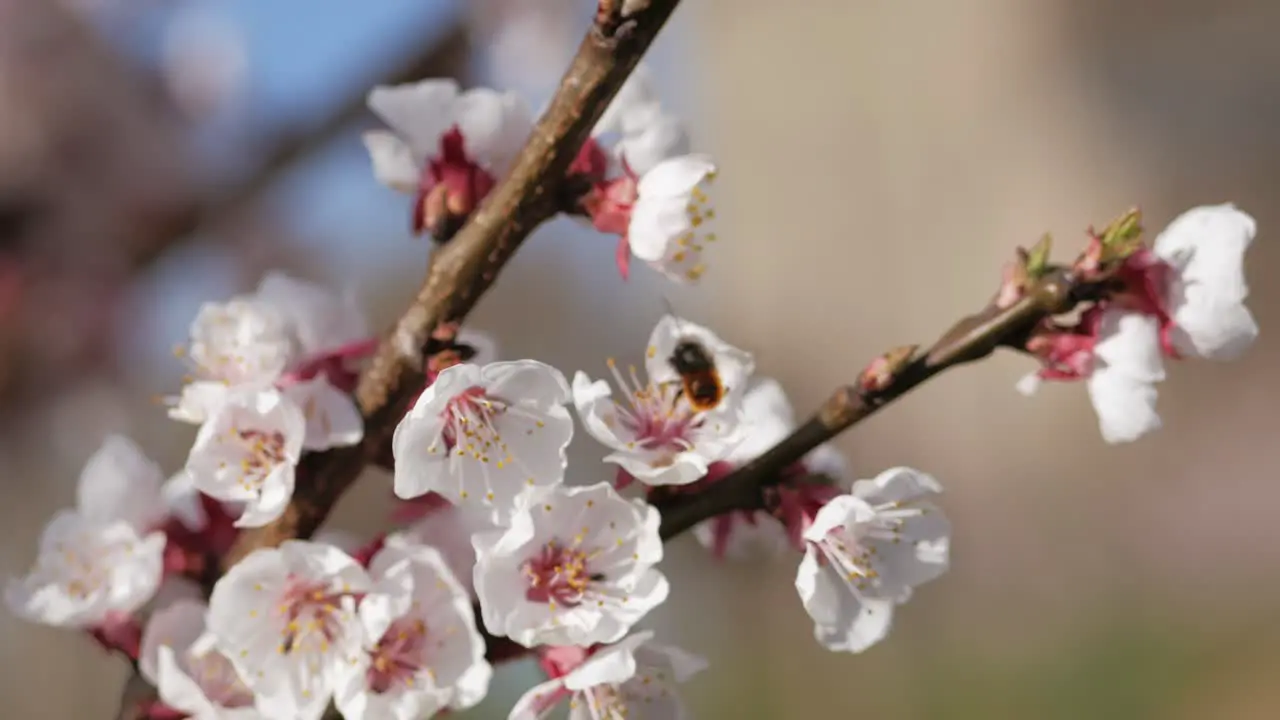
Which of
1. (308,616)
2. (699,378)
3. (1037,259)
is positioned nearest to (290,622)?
(308,616)

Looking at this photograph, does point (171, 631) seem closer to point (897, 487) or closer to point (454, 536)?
point (454, 536)

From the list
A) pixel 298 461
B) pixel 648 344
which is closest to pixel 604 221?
pixel 648 344

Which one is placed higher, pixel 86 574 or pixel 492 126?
pixel 492 126

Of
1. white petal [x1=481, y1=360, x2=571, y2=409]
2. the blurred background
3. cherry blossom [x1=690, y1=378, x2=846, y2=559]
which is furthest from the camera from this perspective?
the blurred background

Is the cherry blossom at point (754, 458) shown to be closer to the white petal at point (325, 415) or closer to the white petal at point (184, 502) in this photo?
the white petal at point (325, 415)

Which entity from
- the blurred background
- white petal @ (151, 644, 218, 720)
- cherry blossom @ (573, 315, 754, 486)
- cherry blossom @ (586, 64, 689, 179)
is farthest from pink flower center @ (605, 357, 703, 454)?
the blurred background

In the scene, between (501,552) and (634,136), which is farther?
(634,136)

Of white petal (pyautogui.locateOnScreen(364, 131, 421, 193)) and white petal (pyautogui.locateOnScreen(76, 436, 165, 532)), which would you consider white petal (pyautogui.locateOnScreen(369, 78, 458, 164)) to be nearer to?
white petal (pyautogui.locateOnScreen(364, 131, 421, 193))

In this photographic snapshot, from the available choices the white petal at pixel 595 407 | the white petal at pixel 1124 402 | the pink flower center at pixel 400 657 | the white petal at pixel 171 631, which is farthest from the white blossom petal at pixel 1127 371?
the white petal at pixel 171 631

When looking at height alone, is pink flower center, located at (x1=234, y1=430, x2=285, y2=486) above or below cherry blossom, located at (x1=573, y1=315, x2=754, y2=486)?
below
